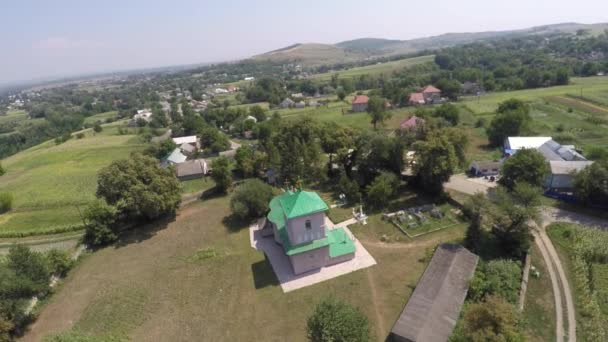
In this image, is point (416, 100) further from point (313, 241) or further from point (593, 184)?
Result: point (313, 241)

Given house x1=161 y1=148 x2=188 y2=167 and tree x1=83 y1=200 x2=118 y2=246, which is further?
house x1=161 y1=148 x2=188 y2=167

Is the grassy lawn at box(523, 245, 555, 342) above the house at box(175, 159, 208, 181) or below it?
below

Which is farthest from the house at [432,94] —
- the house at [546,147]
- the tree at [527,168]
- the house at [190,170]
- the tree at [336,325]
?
the tree at [336,325]

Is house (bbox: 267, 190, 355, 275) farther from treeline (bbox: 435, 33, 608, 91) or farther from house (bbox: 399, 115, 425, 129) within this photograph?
treeline (bbox: 435, 33, 608, 91)

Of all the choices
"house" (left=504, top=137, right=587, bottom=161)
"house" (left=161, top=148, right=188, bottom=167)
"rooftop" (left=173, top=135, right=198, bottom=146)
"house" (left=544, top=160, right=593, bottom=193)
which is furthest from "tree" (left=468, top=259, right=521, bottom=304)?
"rooftop" (left=173, top=135, right=198, bottom=146)

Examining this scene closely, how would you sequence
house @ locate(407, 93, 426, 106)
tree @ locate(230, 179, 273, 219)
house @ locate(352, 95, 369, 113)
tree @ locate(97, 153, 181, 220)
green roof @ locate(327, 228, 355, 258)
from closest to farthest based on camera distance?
green roof @ locate(327, 228, 355, 258) → tree @ locate(97, 153, 181, 220) → tree @ locate(230, 179, 273, 219) → house @ locate(352, 95, 369, 113) → house @ locate(407, 93, 426, 106)

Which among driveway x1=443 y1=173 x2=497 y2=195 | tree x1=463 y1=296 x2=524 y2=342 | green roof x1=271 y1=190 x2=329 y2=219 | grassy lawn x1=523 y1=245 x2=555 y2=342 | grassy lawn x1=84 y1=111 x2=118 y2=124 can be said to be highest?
green roof x1=271 y1=190 x2=329 y2=219

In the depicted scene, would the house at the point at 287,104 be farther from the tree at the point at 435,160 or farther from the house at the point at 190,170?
the tree at the point at 435,160
